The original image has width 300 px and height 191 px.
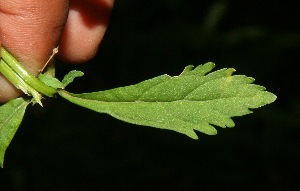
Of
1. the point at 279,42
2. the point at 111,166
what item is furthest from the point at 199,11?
the point at 111,166

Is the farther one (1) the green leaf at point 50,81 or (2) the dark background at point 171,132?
(2) the dark background at point 171,132

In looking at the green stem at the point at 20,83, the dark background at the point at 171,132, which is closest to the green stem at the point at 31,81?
the green stem at the point at 20,83

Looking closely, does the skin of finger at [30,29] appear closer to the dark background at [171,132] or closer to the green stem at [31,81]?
the green stem at [31,81]

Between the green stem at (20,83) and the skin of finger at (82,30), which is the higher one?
the skin of finger at (82,30)

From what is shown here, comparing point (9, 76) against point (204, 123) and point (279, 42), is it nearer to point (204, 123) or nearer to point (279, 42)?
point (204, 123)

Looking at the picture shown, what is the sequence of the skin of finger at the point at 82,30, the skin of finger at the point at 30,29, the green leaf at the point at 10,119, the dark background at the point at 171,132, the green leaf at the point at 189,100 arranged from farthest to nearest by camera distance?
the dark background at the point at 171,132
the skin of finger at the point at 82,30
the skin of finger at the point at 30,29
the green leaf at the point at 10,119
the green leaf at the point at 189,100

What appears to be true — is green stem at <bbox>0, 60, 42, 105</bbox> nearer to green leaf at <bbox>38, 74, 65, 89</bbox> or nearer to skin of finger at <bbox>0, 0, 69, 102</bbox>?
green leaf at <bbox>38, 74, 65, 89</bbox>

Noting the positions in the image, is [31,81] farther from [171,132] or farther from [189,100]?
[171,132]

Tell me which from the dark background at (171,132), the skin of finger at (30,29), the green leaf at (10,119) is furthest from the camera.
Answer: the dark background at (171,132)
